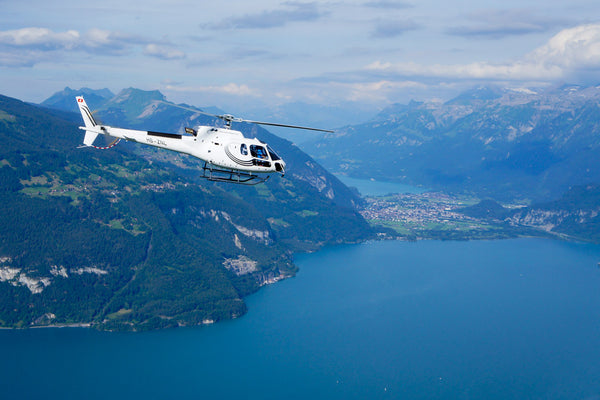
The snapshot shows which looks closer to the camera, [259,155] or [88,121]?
[259,155]

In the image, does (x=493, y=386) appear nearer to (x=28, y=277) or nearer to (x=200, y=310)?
(x=200, y=310)

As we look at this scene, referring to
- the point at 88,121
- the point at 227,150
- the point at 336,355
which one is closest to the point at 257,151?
the point at 227,150

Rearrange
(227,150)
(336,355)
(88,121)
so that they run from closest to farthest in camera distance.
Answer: (227,150) < (88,121) < (336,355)

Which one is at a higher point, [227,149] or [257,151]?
[227,149]

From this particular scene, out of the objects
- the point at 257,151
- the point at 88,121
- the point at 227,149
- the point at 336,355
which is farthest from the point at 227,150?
the point at 336,355

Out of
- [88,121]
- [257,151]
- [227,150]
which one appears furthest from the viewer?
[88,121]

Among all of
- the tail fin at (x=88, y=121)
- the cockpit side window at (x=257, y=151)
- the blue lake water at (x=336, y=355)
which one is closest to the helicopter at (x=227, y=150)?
the cockpit side window at (x=257, y=151)

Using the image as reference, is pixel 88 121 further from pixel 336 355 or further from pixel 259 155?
pixel 336 355

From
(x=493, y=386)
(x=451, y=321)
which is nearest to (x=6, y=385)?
(x=493, y=386)

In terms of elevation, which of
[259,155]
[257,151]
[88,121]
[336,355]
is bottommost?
[336,355]
